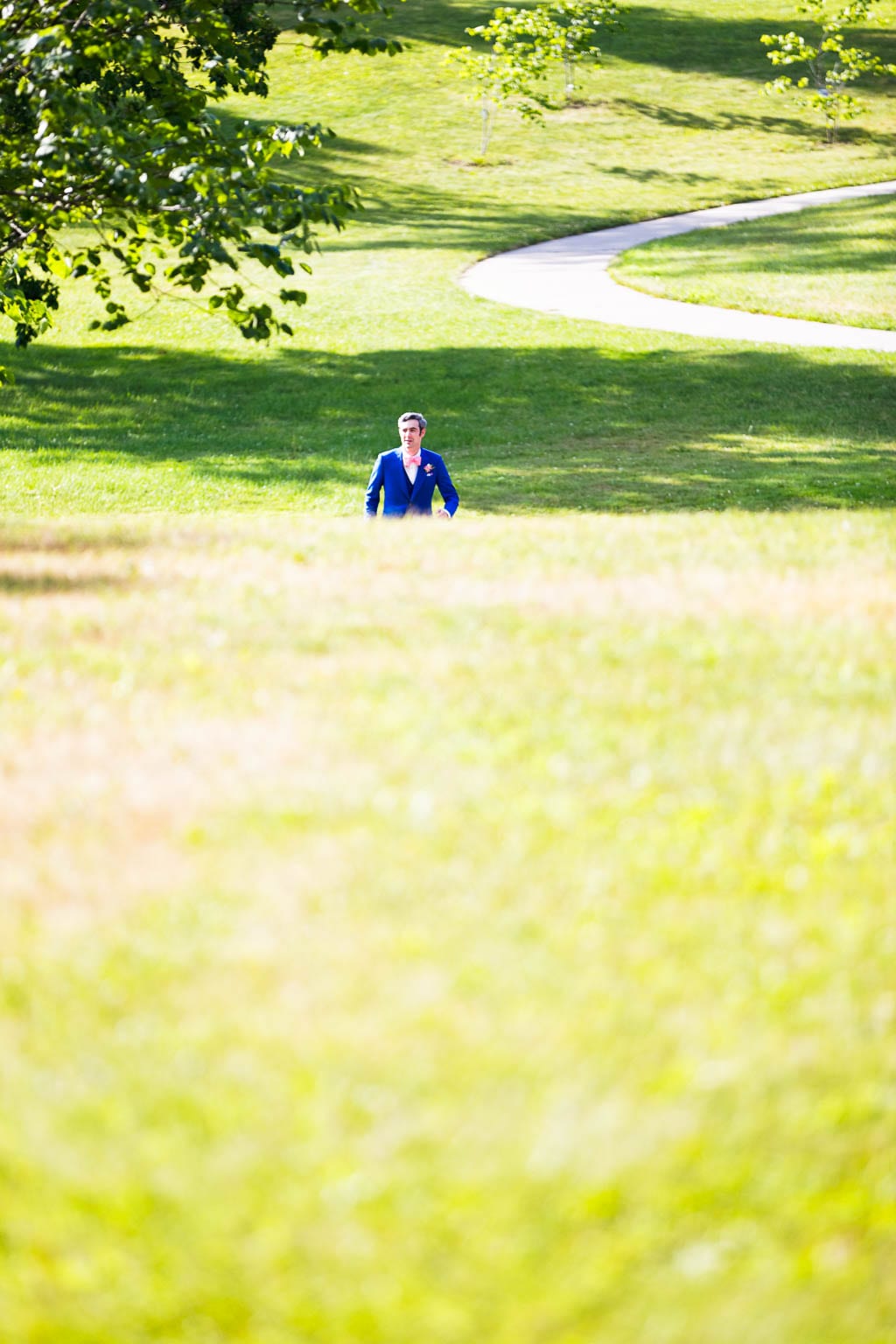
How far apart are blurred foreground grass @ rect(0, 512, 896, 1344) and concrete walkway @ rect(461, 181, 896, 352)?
18529 mm

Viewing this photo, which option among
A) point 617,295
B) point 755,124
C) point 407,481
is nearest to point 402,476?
point 407,481

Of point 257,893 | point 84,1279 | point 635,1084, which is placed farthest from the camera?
point 257,893

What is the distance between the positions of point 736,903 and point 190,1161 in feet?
6.64


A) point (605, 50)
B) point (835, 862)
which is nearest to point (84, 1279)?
point (835, 862)

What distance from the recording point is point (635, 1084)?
3834mm

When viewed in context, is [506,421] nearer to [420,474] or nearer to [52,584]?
[420,474]

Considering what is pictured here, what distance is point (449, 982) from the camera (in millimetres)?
4211

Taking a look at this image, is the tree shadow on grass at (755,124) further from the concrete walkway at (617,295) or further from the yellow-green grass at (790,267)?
the yellow-green grass at (790,267)

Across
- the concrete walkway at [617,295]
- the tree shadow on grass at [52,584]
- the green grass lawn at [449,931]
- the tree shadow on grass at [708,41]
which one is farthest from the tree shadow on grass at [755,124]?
the tree shadow on grass at [52,584]

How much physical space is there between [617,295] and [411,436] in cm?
1730

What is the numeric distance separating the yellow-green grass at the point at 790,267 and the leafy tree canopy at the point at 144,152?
52.3ft

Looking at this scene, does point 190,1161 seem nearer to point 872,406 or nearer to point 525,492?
point 525,492

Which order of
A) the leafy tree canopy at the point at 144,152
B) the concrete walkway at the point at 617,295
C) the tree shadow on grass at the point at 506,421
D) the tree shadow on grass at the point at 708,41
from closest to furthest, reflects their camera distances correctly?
the leafy tree canopy at the point at 144,152, the tree shadow on grass at the point at 506,421, the concrete walkway at the point at 617,295, the tree shadow on grass at the point at 708,41

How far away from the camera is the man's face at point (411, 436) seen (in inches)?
459
